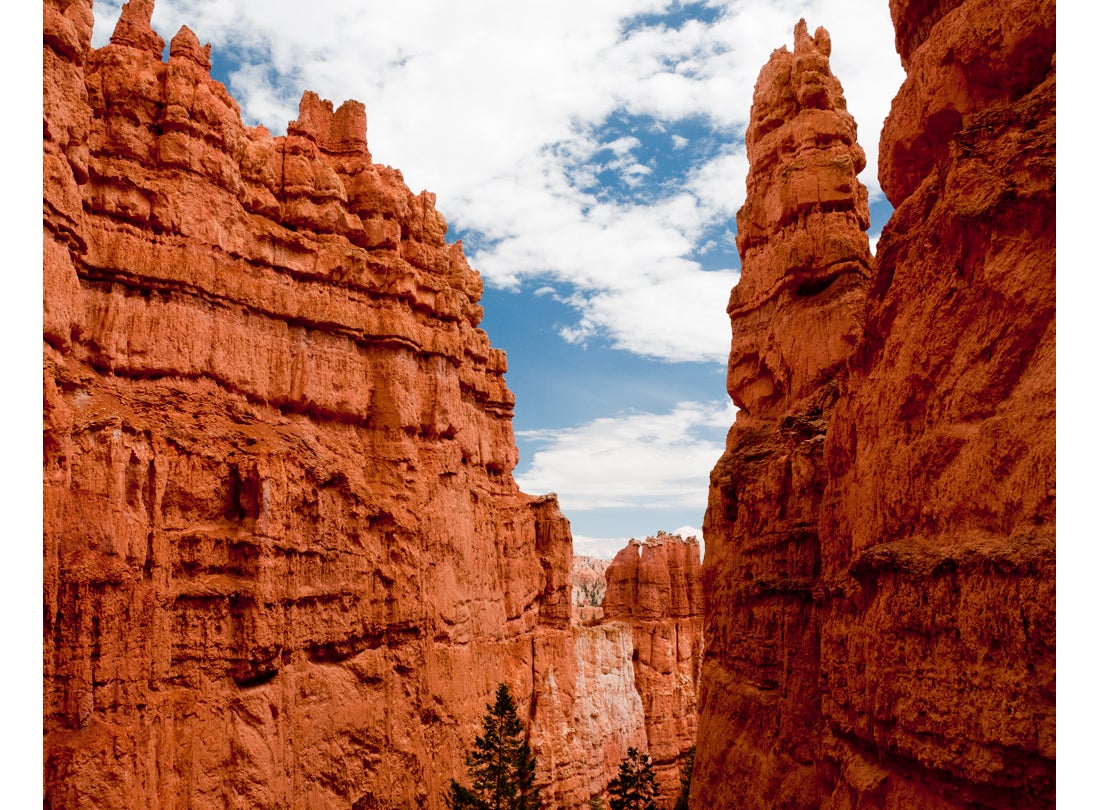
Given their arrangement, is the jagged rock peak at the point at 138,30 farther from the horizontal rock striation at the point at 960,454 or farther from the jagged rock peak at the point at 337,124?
the horizontal rock striation at the point at 960,454

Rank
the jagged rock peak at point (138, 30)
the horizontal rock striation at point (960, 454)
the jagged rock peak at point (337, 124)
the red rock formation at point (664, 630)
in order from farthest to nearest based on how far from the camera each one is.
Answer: the red rock formation at point (664, 630) → the jagged rock peak at point (337, 124) → the jagged rock peak at point (138, 30) → the horizontal rock striation at point (960, 454)

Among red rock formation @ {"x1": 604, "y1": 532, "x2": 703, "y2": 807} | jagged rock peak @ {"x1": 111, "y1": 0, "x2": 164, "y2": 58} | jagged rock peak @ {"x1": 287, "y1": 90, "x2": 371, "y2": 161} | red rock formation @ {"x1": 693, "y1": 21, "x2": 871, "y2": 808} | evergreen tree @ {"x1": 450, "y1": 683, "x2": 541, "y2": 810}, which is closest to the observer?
red rock formation @ {"x1": 693, "y1": 21, "x2": 871, "y2": 808}

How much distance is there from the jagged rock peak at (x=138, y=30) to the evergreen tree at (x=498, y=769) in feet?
77.6

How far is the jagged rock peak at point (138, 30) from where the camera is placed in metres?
24.0

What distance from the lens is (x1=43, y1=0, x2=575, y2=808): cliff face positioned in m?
18.9

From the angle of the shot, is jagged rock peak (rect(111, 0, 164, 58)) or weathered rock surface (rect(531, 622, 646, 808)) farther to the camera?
weathered rock surface (rect(531, 622, 646, 808))

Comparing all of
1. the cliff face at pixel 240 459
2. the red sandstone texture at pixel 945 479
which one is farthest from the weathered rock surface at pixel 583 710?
the red sandstone texture at pixel 945 479

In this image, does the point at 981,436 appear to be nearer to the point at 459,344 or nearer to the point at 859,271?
the point at 859,271

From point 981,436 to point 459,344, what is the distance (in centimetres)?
2424

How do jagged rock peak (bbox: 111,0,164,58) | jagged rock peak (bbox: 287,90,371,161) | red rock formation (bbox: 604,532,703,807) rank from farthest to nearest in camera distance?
red rock formation (bbox: 604,532,703,807) → jagged rock peak (bbox: 287,90,371,161) → jagged rock peak (bbox: 111,0,164,58)

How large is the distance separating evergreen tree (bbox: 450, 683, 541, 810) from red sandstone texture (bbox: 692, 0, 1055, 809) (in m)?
13.8

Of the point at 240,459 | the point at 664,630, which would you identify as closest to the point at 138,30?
the point at 240,459

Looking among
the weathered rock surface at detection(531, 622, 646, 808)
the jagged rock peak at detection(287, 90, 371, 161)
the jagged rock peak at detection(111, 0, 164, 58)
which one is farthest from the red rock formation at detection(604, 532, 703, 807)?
the jagged rock peak at detection(111, 0, 164, 58)

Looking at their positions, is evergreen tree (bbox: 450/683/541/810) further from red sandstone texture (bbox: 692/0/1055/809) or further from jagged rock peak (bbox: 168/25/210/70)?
jagged rock peak (bbox: 168/25/210/70)
